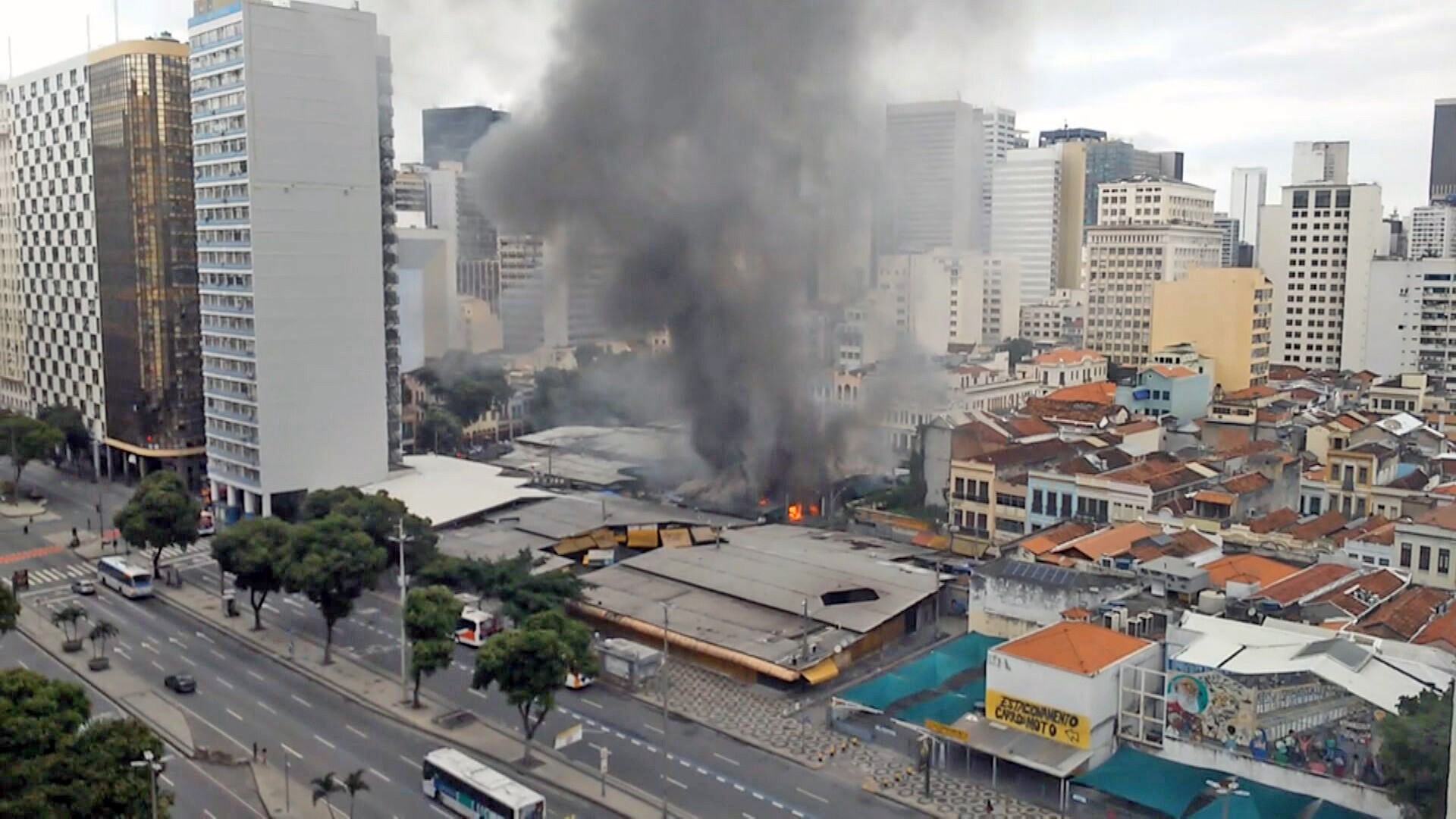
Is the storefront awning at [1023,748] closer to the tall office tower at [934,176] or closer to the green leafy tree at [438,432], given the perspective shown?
the green leafy tree at [438,432]

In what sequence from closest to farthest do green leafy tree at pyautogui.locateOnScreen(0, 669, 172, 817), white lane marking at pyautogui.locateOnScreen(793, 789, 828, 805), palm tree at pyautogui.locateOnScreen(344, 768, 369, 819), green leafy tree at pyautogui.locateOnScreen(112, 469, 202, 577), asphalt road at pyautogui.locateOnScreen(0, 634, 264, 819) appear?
1. green leafy tree at pyautogui.locateOnScreen(0, 669, 172, 817)
2. palm tree at pyautogui.locateOnScreen(344, 768, 369, 819)
3. asphalt road at pyautogui.locateOnScreen(0, 634, 264, 819)
4. white lane marking at pyautogui.locateOnScreen(793, 789, 828, 805)
5. green leafy tree at pyautogui.locateOnScreen(112, 469, 202, 577)

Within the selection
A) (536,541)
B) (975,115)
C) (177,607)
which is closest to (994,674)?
(536,541)

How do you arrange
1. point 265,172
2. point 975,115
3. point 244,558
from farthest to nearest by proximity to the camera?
1. point 975,115
2. point 265,172
3. point 244,558

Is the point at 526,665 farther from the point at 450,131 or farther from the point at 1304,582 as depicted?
the point at 450,131

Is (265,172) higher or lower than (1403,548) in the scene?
higher

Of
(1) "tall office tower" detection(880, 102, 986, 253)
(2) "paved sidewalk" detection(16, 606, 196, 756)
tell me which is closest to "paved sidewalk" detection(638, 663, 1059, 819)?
(2) "paved sidewalk" detection(16, 606, 196, 756)

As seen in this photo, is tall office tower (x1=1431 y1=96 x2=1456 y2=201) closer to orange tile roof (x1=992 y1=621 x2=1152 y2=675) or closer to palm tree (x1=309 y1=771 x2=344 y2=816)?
orange tile roof (x1=992 y1=621 x2=1152 y2=675)

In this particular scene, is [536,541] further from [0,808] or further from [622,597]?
[0,808]

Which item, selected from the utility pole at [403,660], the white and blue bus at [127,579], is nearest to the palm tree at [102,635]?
the white and blue bus at [127,579]

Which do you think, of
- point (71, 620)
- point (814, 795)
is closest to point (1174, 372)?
point (814, 795)
